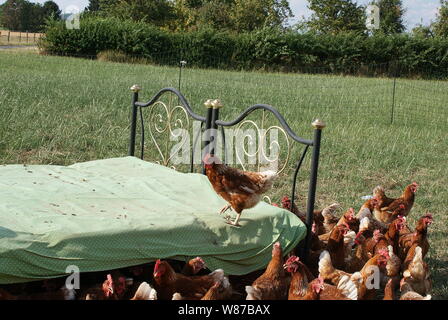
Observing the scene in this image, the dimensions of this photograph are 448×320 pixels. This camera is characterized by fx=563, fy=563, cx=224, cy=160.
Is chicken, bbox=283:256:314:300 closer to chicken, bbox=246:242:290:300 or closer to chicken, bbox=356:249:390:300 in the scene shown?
chicken, bbox=246:242:290:300

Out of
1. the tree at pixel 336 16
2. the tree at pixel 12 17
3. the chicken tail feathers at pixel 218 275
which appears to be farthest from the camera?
the tree at pixel 12 17

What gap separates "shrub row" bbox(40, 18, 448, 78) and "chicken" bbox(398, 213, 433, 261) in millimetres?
20196

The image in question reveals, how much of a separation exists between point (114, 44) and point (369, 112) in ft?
52.9

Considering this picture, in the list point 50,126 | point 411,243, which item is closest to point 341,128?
point 50,126

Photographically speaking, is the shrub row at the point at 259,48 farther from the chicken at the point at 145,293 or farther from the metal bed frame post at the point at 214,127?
the chicken at the point at 145,293

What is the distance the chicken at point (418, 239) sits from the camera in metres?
4.76

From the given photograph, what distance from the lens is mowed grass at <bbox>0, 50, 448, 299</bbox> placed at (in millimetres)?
7828

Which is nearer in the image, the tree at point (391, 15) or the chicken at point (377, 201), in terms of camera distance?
the chicken at point (377, 201)

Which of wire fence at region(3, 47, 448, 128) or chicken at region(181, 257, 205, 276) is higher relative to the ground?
wire fence at region(3, 47, 448, 128)

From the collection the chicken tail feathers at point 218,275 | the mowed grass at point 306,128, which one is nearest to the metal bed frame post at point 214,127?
the chicken tail feathers at point 218,275

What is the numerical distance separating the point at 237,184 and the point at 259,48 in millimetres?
24679

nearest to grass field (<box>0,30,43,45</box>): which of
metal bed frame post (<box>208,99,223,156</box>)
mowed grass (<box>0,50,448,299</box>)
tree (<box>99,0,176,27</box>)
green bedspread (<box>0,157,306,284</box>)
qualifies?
tree (<box>99,0,176,27</box>)

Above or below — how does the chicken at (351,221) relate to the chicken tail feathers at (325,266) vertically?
above

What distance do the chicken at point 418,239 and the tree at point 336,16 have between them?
41.7 meters
